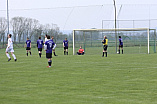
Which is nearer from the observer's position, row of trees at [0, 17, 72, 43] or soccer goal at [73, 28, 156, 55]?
soccer goal at [73, 28, 156, 55]

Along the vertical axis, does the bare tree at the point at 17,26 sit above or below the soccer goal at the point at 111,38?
above

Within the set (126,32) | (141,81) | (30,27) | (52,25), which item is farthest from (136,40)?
(141,81)

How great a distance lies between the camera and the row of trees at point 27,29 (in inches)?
1996

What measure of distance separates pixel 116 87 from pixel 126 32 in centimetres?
3147

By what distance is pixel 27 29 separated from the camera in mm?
52938

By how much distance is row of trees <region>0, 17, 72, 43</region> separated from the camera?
50.7 metres

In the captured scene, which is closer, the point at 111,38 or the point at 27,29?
the point at 111,38

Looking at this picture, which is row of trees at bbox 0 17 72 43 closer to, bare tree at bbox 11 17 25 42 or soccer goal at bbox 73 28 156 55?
bare tree at bbox 11 17 25 42

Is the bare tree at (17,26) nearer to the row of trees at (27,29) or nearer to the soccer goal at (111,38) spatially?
the row of trees at (27,29)

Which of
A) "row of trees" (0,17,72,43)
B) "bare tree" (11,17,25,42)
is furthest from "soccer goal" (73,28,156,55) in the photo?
"bare tree" (11,17,25,42)

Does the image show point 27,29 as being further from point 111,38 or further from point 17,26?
point 111,38

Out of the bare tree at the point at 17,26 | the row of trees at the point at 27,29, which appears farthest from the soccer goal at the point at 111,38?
the bare tree at the point at 17,26

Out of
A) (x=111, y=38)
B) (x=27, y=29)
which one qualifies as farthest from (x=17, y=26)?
(x=111, y=38)

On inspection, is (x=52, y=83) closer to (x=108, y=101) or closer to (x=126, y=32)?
(x=108, y=101)
